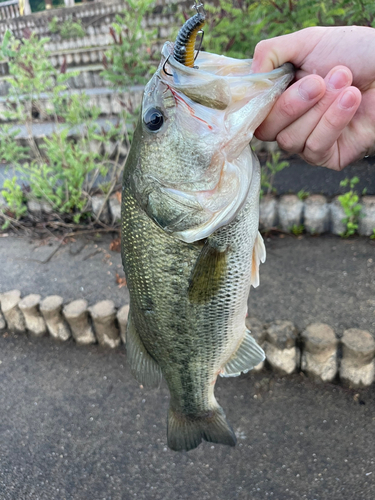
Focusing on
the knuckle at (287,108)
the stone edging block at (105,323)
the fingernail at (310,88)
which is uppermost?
the fingernail at (310,88)

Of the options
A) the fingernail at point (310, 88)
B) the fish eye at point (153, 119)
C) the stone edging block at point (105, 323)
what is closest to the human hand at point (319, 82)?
the fingernail at point (310, 88)

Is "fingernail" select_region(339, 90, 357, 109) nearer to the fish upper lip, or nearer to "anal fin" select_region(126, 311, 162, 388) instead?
the fish upper lip

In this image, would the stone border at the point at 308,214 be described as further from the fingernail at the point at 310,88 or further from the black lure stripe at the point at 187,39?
the black lure stripe at the point at 187,39

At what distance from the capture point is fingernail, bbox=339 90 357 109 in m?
1.20

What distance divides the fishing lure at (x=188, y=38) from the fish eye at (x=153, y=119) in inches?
7.0

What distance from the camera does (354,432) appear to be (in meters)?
2.51

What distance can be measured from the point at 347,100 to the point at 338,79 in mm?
75

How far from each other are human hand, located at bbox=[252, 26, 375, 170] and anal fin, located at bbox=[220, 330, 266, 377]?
0.88 m

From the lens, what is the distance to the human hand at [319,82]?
122 cm

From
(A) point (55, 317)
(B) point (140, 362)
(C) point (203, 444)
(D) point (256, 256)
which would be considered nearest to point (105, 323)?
(A) point (55, 317)

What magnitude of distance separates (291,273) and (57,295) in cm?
240

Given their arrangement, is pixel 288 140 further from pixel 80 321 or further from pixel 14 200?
pixel 14 200

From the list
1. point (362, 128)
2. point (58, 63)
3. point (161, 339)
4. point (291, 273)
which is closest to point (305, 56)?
point (362, 128)

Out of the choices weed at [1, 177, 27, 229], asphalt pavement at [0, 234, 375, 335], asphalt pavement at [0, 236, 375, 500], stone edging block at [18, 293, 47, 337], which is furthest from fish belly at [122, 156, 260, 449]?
weed at [1, 177, 27, 229]
